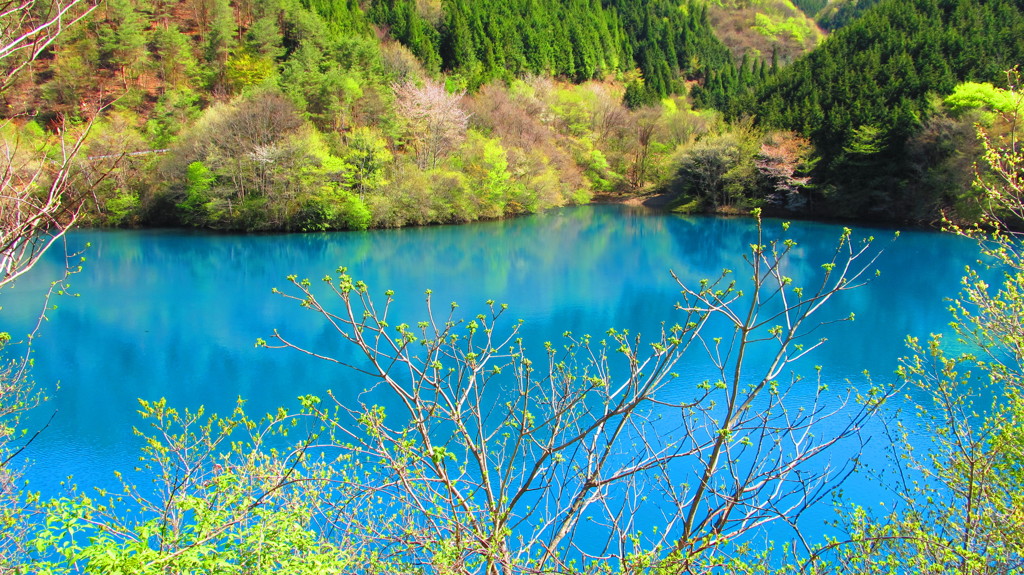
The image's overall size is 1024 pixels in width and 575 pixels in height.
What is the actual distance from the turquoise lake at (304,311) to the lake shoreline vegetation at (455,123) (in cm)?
244

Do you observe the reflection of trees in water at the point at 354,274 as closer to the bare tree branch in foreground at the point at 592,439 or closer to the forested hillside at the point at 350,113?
the bare tree branch in foreground at the point at 592,439

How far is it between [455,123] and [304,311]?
20785 millimetres

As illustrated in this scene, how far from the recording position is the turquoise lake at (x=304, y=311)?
424 inches

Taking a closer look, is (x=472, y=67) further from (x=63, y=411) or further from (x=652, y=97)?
(x=63, y=411)

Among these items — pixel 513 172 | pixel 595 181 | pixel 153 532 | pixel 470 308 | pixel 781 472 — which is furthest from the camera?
pixel 595 181

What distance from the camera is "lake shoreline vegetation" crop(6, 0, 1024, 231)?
97.9 ft

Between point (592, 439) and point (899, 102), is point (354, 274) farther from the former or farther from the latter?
point (899, 102)

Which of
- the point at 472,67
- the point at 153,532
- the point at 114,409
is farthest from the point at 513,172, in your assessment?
the point at 153,532

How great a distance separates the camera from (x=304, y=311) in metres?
17.0

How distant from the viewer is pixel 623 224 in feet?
112

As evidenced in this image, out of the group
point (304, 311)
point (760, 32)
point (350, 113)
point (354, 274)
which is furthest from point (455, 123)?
point (760, 32)

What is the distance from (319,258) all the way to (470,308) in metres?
10.2

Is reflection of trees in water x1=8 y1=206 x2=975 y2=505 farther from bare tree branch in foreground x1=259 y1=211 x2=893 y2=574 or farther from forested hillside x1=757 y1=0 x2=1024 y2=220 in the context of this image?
forested hillside x1=757 y1=0 x2=1024 y2=220

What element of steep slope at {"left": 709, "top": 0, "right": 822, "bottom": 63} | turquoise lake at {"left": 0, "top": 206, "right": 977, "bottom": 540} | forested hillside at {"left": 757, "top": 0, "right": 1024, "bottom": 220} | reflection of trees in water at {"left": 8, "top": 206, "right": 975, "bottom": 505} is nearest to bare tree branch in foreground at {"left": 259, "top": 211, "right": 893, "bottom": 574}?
turquoise lake at {"left": 0, "top": 206, "right": 977, "bottom": 540}
